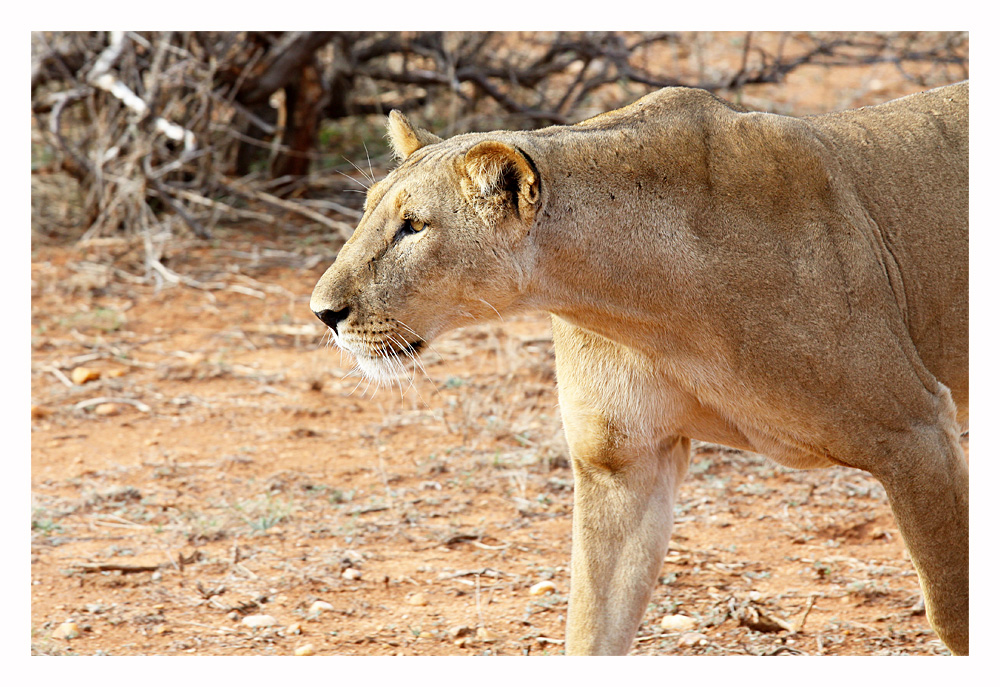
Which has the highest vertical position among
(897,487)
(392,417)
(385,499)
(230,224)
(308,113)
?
(308,113)

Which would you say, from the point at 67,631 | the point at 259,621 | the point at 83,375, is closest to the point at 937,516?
the point at 259,621

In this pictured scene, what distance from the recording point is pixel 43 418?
574 cm

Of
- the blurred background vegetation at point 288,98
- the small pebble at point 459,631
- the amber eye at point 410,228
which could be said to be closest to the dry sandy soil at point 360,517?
the small pebble at point 459,631

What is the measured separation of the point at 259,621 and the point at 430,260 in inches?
66.9

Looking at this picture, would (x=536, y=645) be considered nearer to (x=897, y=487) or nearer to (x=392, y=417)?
(x=897, y=487)

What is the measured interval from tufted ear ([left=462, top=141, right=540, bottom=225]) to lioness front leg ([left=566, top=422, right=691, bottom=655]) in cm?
77

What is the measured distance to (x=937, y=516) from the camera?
291 cm

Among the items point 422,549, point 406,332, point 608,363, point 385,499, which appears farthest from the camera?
point 385,499

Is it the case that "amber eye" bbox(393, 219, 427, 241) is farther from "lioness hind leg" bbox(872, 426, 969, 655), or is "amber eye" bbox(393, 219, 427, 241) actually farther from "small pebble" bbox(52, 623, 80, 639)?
"small pebble" bbox(52, 623, 80, 639)

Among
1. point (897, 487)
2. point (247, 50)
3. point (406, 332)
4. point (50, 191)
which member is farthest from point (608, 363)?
point (50, 191)

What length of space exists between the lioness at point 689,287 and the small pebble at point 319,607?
4.18ft

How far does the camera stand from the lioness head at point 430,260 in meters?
2.71

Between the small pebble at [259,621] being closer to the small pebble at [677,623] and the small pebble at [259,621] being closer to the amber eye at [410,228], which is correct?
the small pebble at [677,623]

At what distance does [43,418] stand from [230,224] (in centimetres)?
324
